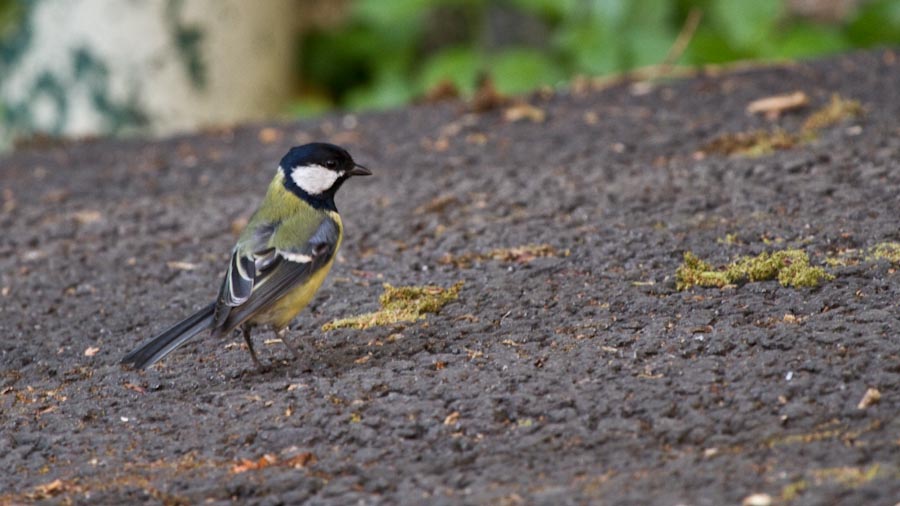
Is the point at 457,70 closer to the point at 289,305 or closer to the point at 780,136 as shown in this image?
the point at 780,136

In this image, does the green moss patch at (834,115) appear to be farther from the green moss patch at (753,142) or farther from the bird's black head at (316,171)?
the bird's black head at (316,171)

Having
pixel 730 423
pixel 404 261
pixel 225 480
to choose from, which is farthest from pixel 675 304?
pixel 225 480

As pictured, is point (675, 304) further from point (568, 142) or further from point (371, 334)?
point (568, 142)

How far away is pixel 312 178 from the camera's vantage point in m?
3.92

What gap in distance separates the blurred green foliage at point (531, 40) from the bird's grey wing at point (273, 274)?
310 centimetres

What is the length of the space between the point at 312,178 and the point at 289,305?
0.53m

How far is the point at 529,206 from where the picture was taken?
4.67 m

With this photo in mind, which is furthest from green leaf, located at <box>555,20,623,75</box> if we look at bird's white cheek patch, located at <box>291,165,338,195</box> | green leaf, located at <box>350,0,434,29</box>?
bird's white cheek patch, located at <box>291,165,338,195</box>

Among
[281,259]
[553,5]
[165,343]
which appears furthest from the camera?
[553,5]

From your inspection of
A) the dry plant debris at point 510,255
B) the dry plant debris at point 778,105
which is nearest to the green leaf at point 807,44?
the dry plant debris at point 778,105

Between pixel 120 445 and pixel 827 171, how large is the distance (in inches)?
107

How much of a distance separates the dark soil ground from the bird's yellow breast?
13cm

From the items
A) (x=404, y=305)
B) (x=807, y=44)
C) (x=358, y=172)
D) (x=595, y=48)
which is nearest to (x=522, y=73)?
(x=595, y=48)

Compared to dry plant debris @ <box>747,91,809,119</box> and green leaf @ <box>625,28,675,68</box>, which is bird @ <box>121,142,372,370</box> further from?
green leaf @ <box>625,28,675,68</box>
